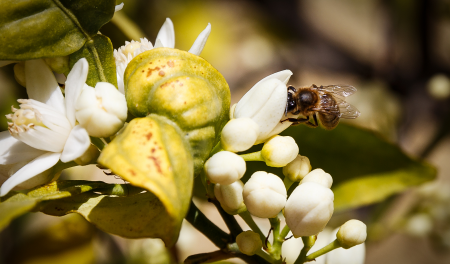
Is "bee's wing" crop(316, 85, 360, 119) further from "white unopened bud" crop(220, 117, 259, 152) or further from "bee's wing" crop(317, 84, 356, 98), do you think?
"white unopened bud" crop(220, 117, 259, 152)

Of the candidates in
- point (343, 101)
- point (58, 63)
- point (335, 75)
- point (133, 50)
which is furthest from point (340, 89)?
point (335, 75)

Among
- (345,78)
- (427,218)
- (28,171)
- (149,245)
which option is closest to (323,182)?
(28,171)

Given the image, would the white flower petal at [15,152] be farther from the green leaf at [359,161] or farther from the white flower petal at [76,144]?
the green leaf at [359,161]

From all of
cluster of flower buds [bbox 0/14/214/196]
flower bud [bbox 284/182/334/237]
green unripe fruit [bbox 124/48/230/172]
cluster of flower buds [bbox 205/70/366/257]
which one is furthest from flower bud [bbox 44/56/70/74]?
flower bud [bbox 284/182/334/237]

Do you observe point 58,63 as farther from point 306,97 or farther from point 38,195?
point 306,97

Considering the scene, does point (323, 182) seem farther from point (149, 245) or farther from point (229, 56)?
point (229, 56)

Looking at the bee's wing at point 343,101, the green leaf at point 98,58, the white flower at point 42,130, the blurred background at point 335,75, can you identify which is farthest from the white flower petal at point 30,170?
the bee's wing at point 343,101
